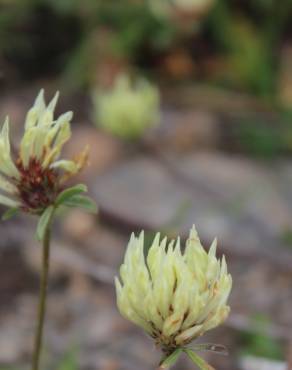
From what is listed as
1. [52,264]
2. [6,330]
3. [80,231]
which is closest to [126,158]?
[80,231]

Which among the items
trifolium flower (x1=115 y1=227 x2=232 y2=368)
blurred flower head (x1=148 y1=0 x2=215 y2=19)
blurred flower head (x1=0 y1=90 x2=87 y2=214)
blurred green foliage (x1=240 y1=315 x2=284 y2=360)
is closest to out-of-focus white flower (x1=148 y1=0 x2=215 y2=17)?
blurred flower head (x1=148 y1=0 x2=215 y2=19)

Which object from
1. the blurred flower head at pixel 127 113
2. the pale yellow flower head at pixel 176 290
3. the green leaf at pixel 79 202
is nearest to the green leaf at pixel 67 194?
the green leaf at pixel 79 202

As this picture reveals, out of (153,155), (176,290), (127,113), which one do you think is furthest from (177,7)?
(176,290)

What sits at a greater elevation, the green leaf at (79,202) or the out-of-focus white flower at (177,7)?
the out-of-focus white flower at (177,7)

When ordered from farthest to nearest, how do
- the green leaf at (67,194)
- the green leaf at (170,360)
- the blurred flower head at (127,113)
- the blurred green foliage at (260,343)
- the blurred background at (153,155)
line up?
the blurred flower head at (127,113) → the blurred background at (153,155) → the blurred green foliage at (260,343) → the green leaf at (67,194) → the green leaf at (170,360)

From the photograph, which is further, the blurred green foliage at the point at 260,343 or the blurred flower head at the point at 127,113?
the blurred flower head at the point at 127,113

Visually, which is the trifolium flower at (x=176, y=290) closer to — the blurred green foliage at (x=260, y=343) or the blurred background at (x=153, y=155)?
the blurred background at (x=153, y=155)
